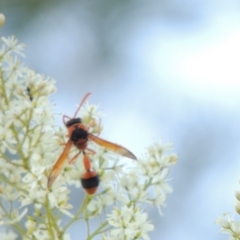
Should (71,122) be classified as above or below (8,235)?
above

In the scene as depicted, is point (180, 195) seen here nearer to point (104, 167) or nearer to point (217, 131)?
point (217, 131)

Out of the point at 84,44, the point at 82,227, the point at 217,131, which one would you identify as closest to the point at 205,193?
the point at 217,131

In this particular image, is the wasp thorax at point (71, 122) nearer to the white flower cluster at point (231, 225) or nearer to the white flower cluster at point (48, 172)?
the white flower cluster at point (48, 172)

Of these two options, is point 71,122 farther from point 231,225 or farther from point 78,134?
point 231,225

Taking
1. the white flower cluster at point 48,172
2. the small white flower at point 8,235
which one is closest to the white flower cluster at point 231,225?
the white flower cluster at point 48,172

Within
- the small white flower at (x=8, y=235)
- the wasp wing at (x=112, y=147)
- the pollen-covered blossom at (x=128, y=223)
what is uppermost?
the wasp wing at (x=112, y=147)

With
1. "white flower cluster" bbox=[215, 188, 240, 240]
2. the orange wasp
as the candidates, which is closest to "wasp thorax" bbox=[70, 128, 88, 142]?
the orange wasp

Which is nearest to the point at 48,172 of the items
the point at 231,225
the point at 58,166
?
the point at 58,166

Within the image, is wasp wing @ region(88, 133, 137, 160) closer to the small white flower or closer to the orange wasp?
the orange wasp
